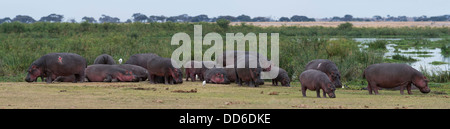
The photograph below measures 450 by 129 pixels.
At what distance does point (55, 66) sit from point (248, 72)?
497cm

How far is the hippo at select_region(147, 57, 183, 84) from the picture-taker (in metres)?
15.6

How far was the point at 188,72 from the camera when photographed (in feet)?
59.6

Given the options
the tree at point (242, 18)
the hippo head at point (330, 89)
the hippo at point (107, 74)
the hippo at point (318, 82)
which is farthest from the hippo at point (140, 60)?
the tree at point (242, 18)

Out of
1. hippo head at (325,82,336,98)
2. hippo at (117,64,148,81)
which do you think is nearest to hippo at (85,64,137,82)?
hippo at (117,64,148,81)

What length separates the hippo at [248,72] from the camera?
49.8 feet

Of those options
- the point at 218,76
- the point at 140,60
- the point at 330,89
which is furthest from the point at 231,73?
the point at 330,89

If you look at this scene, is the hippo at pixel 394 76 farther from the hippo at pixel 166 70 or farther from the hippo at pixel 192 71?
the hippo at pixel 192 71

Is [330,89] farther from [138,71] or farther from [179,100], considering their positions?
[138,71]

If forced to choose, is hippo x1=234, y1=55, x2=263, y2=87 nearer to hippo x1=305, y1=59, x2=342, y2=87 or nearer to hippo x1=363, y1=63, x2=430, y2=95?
hippo x1=305, y1=59, x2=342, y2=87

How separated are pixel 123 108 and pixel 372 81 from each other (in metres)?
6.00

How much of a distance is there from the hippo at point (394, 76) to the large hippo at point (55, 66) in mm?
7614

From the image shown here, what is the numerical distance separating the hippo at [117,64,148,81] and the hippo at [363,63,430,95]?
22.4ft
